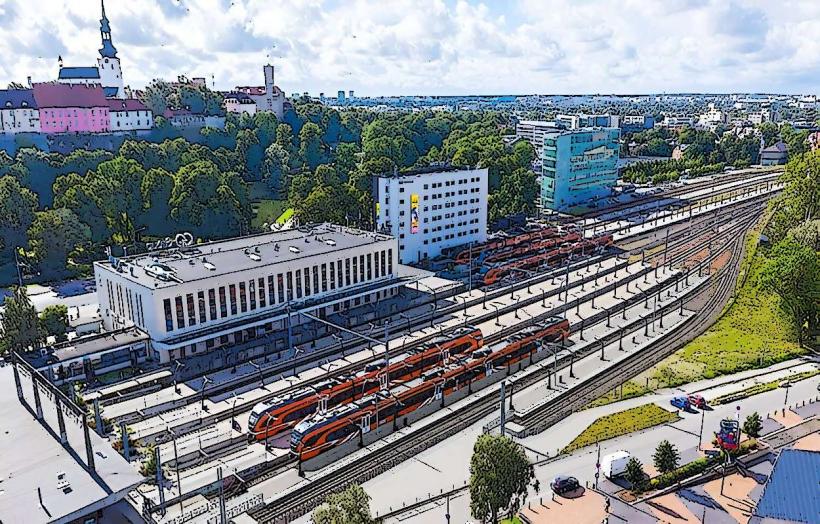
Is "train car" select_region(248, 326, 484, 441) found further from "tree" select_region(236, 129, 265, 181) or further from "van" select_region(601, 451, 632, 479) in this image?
"tree" select_region(236, 129, 265, 181)

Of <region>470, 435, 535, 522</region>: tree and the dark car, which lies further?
the dark car

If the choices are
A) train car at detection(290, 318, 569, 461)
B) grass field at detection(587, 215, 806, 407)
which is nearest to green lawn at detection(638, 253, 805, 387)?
grass field at detection(587, 215, 806, 407)

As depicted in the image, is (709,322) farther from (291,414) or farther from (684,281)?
(291,414)

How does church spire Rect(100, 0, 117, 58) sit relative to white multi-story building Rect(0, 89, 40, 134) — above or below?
above

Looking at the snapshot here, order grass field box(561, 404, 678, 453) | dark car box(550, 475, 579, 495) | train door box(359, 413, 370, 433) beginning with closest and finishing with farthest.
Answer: dark car box(550, 475, 579, 495)
grass field box(561, 404, 678, 453)
train door box(359, 413, 370, 433)

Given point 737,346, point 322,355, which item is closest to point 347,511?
point 322,355

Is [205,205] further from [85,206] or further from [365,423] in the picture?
[365,423]

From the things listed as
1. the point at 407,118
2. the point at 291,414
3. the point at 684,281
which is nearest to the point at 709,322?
the point at 684,281
